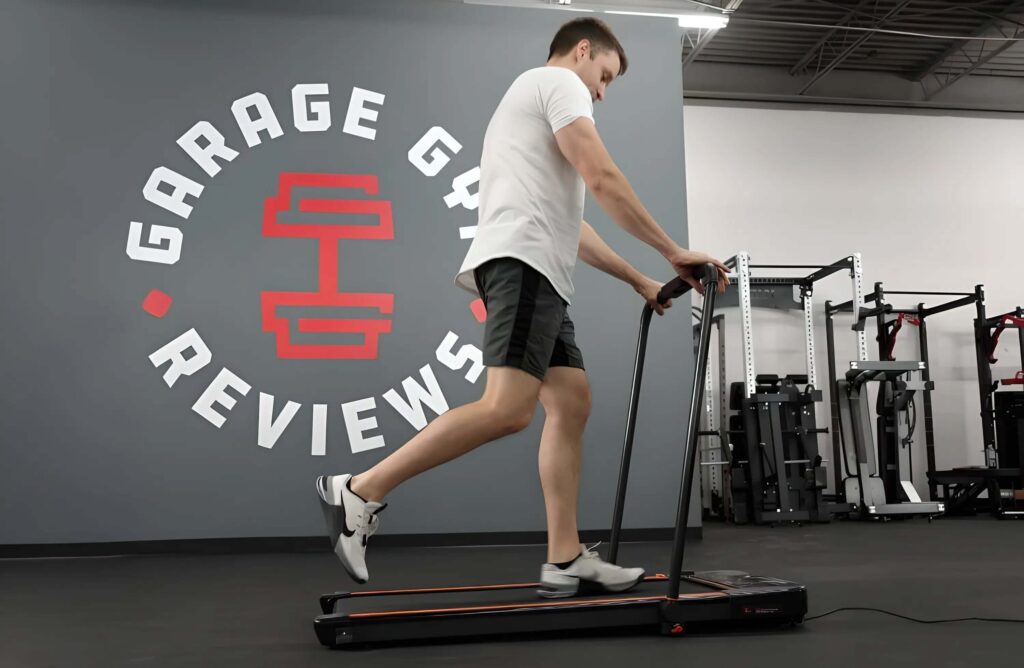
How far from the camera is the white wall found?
6.46m

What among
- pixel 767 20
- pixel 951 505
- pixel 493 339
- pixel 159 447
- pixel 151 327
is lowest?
pixel 951 505

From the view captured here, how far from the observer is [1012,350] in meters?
6.56

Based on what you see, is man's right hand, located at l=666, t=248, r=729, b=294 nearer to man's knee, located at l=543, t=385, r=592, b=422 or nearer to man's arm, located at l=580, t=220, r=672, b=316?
man's arm, located at l=580, t=220, r=672, b=316

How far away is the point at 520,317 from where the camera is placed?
5.72 feet

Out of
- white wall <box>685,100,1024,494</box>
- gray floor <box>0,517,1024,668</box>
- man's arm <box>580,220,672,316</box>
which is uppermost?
white wall <box>685,100,1024,494</box>

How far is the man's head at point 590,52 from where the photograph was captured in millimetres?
2031

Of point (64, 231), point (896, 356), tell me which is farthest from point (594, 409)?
point (896, 356)

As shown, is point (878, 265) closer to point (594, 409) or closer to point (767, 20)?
point (767, 20)

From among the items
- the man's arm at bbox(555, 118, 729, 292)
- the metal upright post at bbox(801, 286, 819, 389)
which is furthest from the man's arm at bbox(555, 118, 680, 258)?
the metal upright post at bbox(801, 286, 819, 389)

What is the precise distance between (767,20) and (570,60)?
15.1 ft

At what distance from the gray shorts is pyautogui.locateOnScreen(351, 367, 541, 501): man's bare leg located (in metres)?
0.03

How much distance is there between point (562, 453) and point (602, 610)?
383mm

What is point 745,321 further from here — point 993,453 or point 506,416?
point 506,416

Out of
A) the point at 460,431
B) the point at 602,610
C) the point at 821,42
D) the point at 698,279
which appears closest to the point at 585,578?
the point at 602,610
